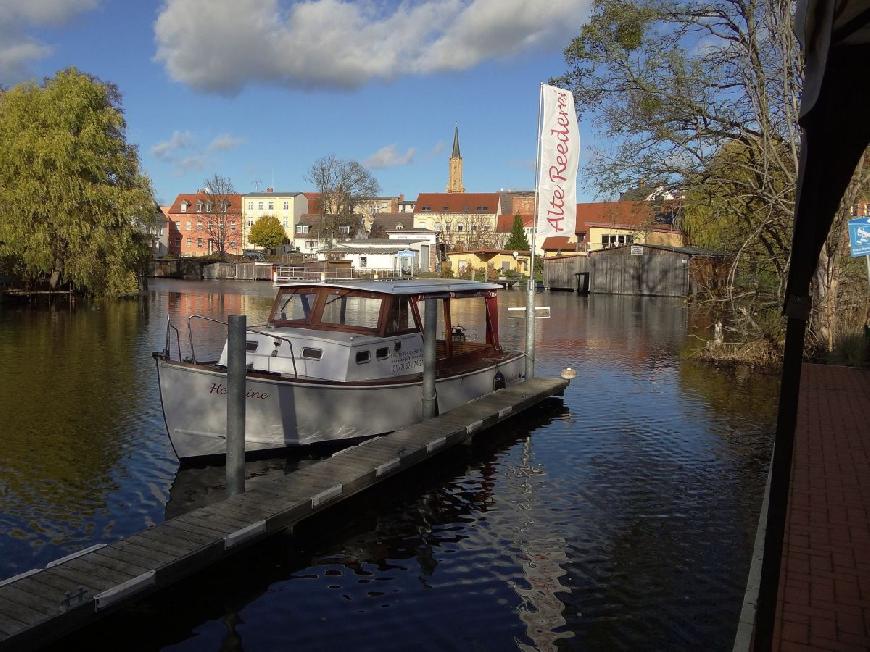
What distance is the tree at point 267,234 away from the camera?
10200cm

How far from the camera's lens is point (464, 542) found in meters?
8.70

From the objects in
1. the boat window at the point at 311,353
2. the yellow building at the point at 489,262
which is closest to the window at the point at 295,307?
the boat window at the point at 311,353

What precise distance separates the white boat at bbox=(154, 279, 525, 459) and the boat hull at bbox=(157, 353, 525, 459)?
0.01 m

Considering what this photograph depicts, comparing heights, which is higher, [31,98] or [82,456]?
[31,98]

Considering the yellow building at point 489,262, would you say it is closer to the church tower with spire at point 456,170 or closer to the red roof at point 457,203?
the red roof at point 457,203

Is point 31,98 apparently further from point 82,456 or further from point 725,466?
point 725,466

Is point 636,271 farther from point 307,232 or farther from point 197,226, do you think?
point 197,226

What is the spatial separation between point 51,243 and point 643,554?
3882 centimetres

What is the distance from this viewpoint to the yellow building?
8188cm

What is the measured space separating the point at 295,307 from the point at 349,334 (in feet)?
3.89

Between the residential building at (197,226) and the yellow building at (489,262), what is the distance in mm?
42281

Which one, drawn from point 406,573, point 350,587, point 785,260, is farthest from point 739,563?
point 785,260

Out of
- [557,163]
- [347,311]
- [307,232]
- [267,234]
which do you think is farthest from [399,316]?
[307,232]

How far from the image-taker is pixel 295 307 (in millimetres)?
13516
